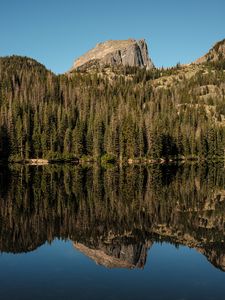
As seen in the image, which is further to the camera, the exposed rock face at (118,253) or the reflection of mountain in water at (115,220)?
the reflection of mountain in water at (115,220)

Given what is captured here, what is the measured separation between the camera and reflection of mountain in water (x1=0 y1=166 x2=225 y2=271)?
86.6 feet

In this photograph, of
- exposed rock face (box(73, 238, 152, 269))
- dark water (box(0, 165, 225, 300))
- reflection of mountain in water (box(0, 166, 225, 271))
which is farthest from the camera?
reflection of mountain in water (box(0, 166, 225, 271))

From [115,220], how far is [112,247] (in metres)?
8.69

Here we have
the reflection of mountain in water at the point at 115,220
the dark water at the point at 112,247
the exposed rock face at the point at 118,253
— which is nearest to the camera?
the dark water at the point at 112,247

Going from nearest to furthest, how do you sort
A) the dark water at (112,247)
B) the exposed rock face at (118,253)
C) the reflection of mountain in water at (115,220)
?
the dark water at (112,247)
the exposed rock face at (118,253)
the reflection of mountain in water at (115,220)

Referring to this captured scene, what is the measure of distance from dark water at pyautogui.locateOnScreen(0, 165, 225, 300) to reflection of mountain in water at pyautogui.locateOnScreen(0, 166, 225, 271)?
0.07 meters

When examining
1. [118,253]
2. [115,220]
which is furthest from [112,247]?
[115,220]

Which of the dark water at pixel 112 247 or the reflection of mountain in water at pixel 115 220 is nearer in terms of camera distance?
the dark water at pixel 112 247

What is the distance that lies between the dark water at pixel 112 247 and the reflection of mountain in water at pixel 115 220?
7 cm

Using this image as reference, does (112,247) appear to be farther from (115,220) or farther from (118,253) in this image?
(115,220)

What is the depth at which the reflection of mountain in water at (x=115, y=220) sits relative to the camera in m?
26.4

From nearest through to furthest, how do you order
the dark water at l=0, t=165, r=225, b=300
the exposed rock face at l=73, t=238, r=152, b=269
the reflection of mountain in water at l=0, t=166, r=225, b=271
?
1. the dark water at l=0, t=165, r=225, b=300
2. the exposed rock face at l=73, t=238, r=152, b=269
3. the reflection of mountain in water at l=0, t=166, r=225, b=271

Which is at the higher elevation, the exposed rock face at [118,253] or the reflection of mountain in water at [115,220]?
the reflection of mountain in water at [115,220]

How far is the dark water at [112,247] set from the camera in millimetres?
19500
